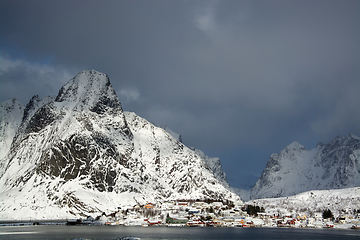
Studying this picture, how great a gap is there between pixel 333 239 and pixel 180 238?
231ft

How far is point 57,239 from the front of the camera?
157 metres

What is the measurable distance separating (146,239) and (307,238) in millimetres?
76572

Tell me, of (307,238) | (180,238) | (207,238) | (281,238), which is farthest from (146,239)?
(307,238)

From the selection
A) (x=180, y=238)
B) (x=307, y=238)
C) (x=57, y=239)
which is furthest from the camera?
(x=307, y=238)

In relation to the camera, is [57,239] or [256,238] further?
[256,238]

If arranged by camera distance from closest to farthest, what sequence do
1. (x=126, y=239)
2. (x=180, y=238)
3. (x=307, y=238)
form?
(x=126, y=239) < (x=180, y=238) < (x=307, y=238)

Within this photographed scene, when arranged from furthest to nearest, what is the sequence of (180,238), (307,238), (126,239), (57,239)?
(307,238)
(180,238)
(57,239)
(126,239)

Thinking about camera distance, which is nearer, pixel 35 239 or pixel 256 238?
pixel 35 239

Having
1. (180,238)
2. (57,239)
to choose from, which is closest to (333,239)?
(180,238)

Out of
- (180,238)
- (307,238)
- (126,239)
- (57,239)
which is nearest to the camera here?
(126,239)

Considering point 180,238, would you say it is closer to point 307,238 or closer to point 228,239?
point 228,239

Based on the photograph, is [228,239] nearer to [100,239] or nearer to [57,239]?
[100,239]

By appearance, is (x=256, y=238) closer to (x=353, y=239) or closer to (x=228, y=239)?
(x=228, y=239)

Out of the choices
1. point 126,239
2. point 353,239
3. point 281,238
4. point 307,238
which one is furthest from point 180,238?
point 353,239
